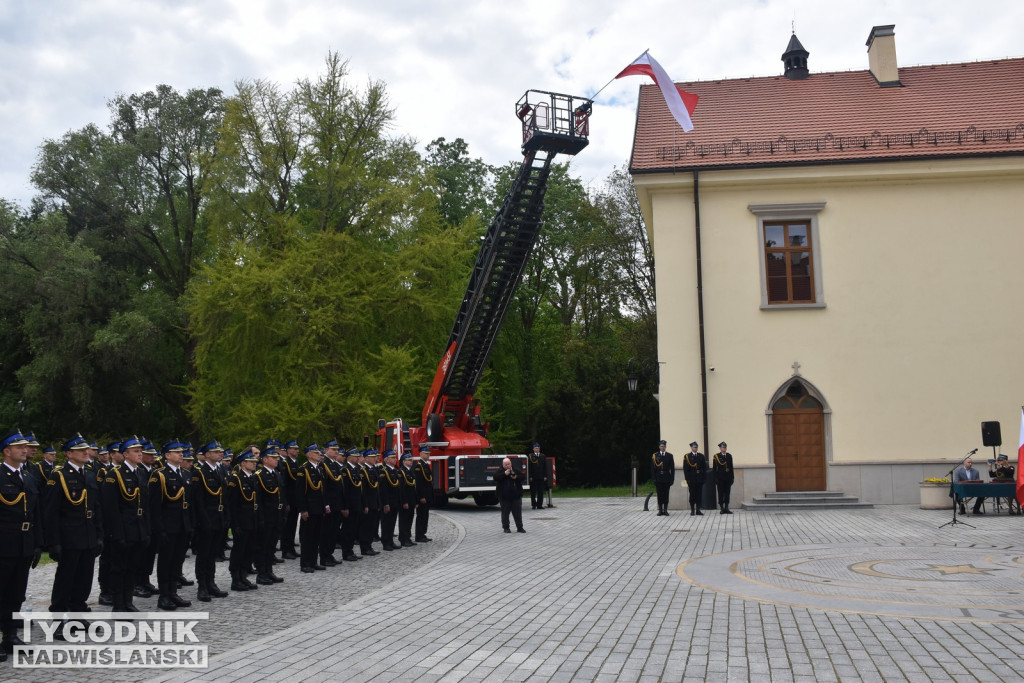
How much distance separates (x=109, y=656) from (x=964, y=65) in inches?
1128

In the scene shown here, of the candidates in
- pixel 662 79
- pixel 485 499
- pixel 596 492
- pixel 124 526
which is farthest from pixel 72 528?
pixel 596 492

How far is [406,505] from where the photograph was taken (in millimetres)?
15789

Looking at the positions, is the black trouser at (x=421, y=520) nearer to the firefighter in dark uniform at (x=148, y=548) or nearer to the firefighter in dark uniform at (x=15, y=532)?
the firefighter in dark uniform at (x=148, y=548)

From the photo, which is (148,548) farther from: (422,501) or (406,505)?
(422,501)

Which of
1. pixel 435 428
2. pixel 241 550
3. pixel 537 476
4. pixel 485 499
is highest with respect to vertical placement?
pixel 435 428

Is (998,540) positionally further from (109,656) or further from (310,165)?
(310,165)

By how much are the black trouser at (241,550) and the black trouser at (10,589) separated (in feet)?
10.9

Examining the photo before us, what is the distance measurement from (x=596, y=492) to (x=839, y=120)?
14.8m

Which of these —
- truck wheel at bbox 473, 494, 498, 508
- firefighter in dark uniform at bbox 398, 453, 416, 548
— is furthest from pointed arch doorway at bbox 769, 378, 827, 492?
firefighter in dark uniform at bbox 398, 453, 416, 548

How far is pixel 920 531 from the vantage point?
51.4ft

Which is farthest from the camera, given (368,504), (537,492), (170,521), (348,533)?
(537,492)

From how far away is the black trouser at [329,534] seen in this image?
13.1m

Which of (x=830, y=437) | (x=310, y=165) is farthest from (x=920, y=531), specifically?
(x=310, y=165)

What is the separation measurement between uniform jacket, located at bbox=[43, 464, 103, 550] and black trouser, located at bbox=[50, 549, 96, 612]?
0.12 meters
